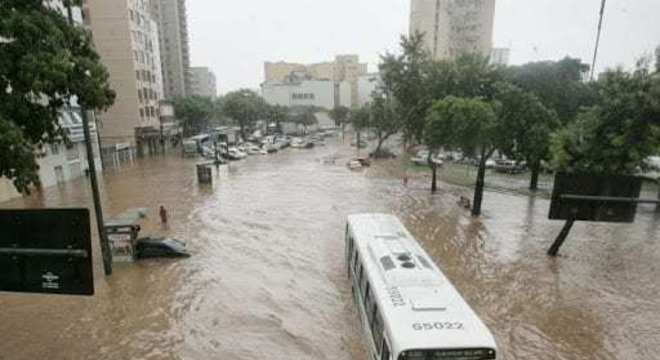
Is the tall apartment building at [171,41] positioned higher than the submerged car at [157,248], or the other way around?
the tall apartment building at [171,41]

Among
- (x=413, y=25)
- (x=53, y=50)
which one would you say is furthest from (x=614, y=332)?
(x=413, y=25)

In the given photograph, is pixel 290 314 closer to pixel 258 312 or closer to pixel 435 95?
pixel 258 312

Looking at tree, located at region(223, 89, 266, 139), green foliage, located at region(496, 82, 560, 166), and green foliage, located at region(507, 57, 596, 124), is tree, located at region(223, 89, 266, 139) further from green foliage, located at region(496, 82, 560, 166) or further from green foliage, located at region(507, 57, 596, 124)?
green foliage, located at region(496, 82, 560, 166)

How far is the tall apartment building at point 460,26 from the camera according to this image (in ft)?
306

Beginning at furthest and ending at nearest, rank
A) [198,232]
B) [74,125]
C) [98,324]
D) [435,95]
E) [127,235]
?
[74,125]
[435,95]
[198,232]
[127,235]
[98,324]

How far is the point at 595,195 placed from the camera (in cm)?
1459

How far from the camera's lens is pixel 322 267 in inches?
691

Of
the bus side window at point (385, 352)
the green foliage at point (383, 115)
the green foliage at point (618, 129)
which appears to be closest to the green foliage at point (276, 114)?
the green foliage at point (383, 115)

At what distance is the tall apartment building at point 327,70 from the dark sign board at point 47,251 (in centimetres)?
14785

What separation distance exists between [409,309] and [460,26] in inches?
3883

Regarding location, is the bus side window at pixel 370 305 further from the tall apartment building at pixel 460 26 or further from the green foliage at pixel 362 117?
the tall apartment building at pixel 460 26

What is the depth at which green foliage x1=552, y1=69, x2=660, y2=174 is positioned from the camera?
15023 millimetres

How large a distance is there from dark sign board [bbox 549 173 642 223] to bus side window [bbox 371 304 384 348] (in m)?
8.24

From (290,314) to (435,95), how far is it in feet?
83.7
